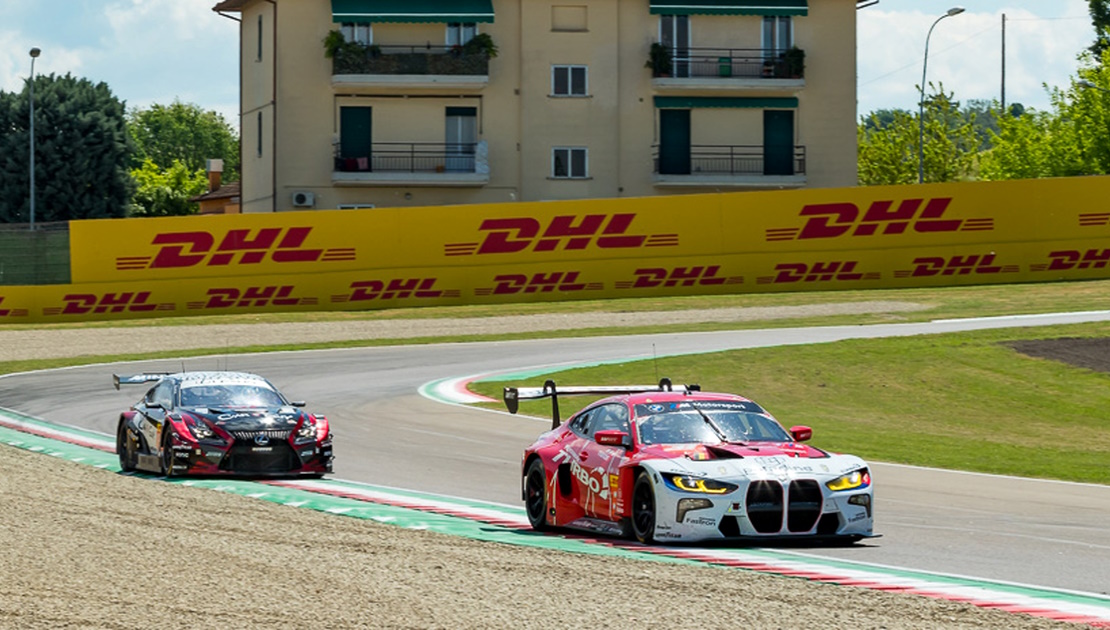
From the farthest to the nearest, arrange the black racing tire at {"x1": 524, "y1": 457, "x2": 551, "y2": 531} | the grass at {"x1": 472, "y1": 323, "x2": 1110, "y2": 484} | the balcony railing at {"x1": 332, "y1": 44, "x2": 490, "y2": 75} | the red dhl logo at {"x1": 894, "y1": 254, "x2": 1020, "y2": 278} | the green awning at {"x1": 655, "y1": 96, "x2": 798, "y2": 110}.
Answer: the green awning at {"x1": 655, "y1": 96, "x2": 798, "y2": 110} → the balcony railing at {"x1": 332, "y1": 44, "x2": 490, "y2": 75} → the red dhl logo at {"x1": 894, "y1": 254, "x2": 1020, "y2": 278} → the grass at {"x1": 472, "y1": 323, "x2": 1110, "y2": 484} → the black racing tire at {"x1": 524, "y1": 457, "x2": 551, "y2": 531}

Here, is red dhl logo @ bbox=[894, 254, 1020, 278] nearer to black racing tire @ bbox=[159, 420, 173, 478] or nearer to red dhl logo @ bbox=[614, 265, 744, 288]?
red dhl logo @ bbox=[614, 265, 744, 288]

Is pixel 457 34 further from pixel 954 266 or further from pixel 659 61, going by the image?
pixel 954 266

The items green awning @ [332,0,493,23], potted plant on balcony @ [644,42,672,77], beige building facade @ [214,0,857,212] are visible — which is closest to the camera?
green awning @ [332,0,493,23]

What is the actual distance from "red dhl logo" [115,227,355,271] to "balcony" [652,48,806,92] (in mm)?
19602

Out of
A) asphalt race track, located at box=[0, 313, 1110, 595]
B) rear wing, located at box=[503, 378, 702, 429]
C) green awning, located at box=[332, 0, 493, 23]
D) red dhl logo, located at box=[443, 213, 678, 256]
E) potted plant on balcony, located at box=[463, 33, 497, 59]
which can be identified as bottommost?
asphalt race track, located at box=[0, 313, 1110, 595]

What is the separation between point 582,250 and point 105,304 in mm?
13448

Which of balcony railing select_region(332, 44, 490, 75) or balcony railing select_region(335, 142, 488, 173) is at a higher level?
balcony railing select_region(332, 44, 490, 75)

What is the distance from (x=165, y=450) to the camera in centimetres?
1895

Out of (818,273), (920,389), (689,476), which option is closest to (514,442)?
(920,389)

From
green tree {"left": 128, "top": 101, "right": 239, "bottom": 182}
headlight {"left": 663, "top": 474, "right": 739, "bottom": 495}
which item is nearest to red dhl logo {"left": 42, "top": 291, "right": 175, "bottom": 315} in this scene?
headlight {"left": 663, "top": 474, "right": 739, "bottom": 495}

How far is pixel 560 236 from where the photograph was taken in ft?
149

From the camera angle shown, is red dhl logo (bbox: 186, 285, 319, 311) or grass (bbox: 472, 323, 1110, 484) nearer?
grass (bbox: 472, 323, 1110, 484)

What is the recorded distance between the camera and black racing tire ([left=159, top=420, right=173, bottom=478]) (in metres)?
18.9

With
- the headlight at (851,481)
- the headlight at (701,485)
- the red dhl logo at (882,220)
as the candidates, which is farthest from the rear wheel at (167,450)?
the red dhl logo at (882,220)
